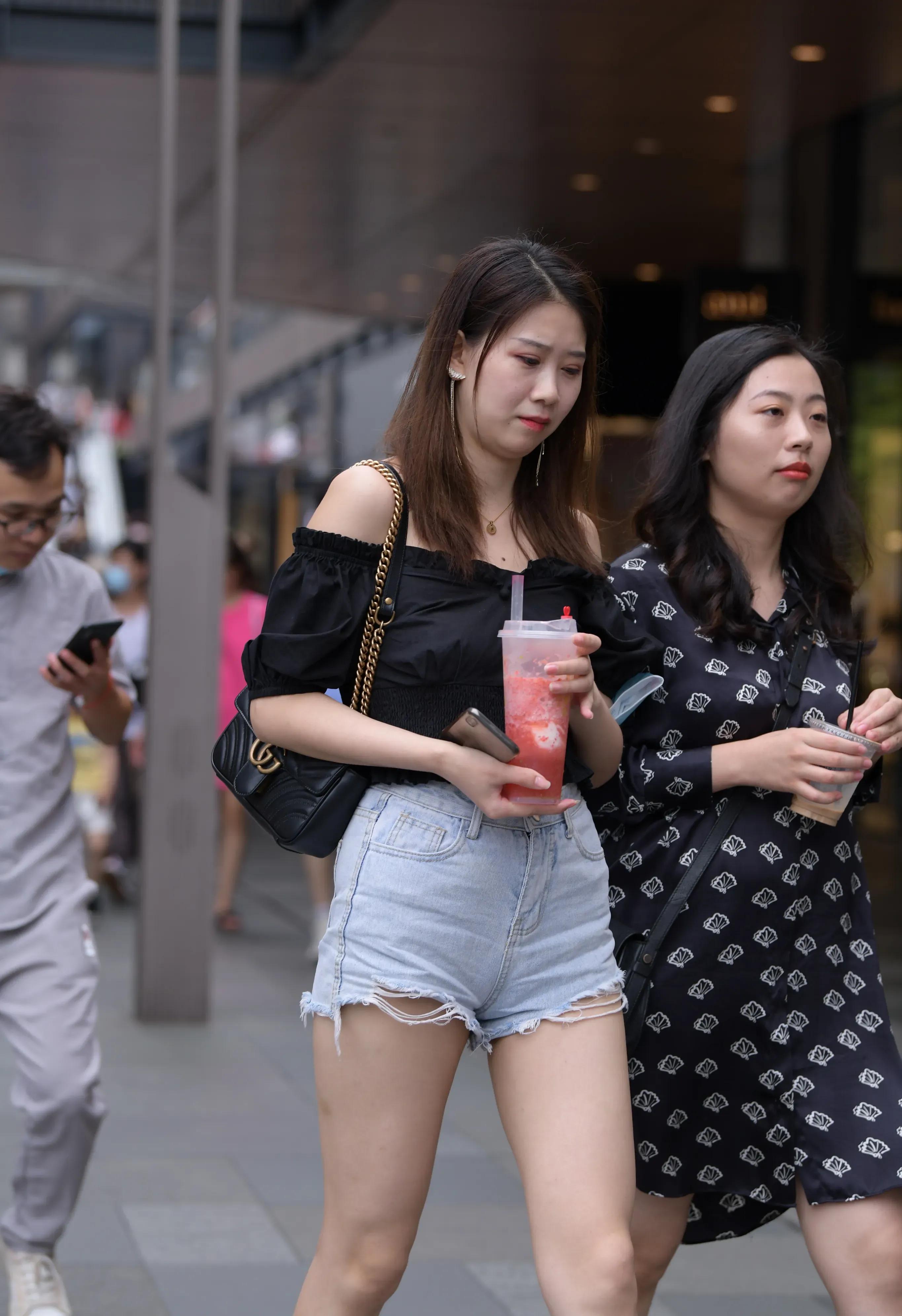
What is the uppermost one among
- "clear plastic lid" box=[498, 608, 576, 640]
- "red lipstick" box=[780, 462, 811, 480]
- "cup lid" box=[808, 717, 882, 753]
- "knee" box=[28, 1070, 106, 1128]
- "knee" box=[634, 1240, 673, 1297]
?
"red lipstick" box=[780, 462, 811, 480]

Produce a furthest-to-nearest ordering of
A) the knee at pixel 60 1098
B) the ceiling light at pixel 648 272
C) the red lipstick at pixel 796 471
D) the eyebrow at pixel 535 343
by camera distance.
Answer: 1. the ceiling light at pixel 648 272
2. the knee at pixel 60 1098
3. the red lipstick at pixel 796 471
4. the eyebrow at pixel 535 343

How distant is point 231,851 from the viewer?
383 inches

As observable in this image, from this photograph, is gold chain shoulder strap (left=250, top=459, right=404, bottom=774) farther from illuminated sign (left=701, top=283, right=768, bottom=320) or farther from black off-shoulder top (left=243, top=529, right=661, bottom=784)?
illuminated sign (left=701, top=283, right=768, bottom=320)

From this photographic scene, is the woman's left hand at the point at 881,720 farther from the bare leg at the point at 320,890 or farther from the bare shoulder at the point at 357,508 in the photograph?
the bare leg at the point at 320,890

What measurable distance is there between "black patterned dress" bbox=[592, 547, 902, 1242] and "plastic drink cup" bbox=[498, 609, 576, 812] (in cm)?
59

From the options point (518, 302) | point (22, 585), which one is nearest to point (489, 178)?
point (22, 585)

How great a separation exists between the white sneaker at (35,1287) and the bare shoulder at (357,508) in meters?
1.93

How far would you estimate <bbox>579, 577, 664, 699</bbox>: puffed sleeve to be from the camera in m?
2.89

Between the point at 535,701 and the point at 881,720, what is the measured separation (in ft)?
2.55

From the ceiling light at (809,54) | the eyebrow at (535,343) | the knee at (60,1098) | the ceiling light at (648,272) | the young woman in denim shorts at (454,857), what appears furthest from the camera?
the ceiling light at (648,272)

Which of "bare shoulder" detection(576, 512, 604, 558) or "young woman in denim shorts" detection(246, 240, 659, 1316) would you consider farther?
"bare shoulder" detection(576, 512, 604, 558)

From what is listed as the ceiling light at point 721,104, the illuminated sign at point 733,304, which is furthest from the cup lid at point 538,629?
the illuminated sign at point 733,304

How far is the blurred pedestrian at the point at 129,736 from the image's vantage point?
1058cm

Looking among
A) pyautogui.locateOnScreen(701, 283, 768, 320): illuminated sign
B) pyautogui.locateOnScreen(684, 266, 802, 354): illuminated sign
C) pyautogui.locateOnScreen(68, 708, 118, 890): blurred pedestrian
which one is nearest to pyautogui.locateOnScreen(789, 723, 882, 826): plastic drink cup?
pyautogui.locateOnScreen(68, 708, 118, 890): blurred pedestrian
